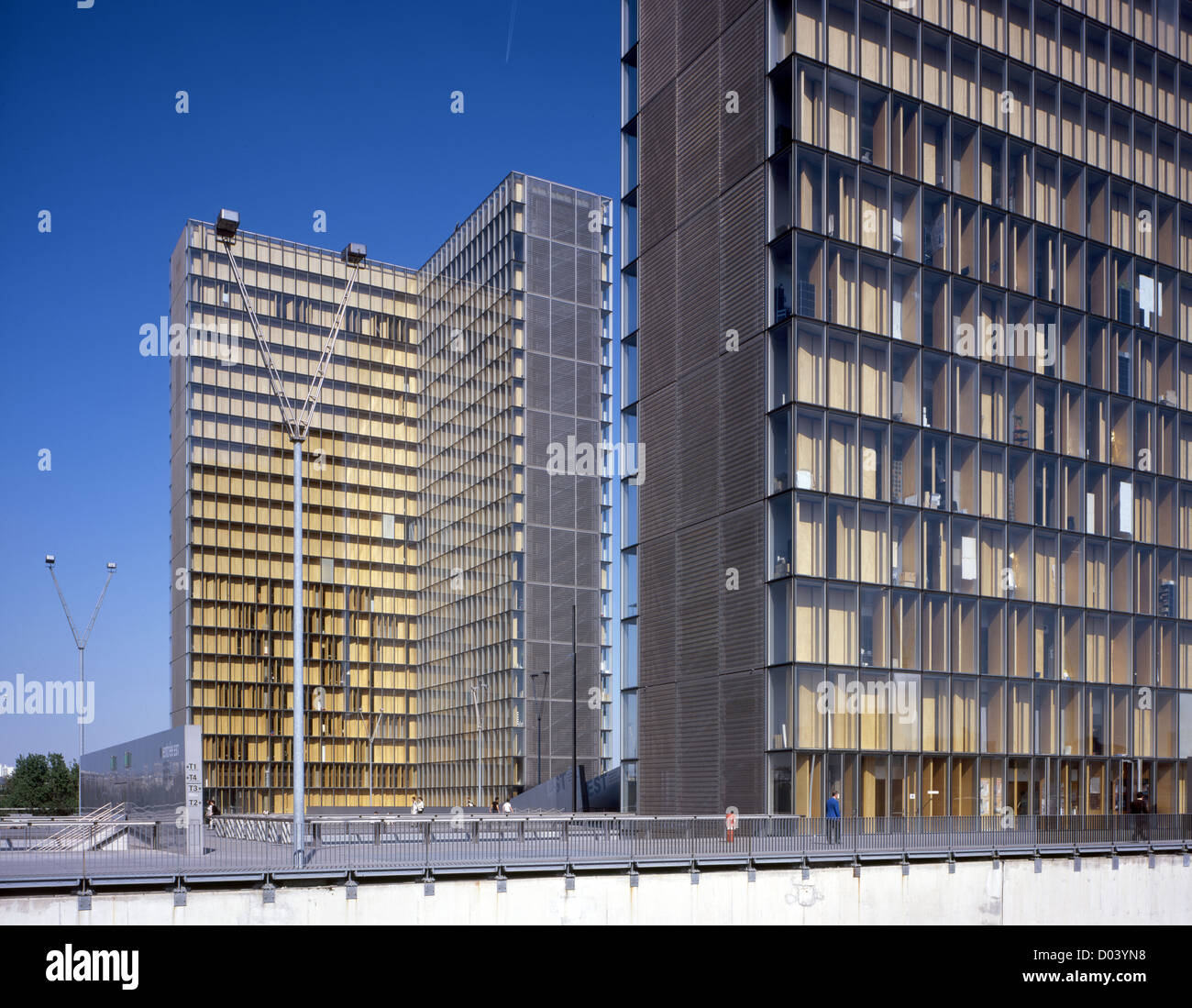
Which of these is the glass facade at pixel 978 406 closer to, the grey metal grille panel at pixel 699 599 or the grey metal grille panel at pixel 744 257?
the grey metal grille panel at pixel 744 257

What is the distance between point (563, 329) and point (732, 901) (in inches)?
3076

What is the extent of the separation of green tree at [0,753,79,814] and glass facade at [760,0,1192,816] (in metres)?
134

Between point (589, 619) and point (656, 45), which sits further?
point (589, 619)

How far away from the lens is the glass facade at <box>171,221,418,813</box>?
106 metres

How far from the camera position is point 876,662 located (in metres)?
44.5

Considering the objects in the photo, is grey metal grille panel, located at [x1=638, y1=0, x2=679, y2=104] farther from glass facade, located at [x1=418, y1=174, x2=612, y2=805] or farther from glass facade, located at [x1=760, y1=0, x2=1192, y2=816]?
glass facade, located at [x1=418, y1=174, x2=612, y2=805]

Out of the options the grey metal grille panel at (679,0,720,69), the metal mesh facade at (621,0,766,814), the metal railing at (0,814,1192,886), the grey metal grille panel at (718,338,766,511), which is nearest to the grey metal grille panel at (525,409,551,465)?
the metal mesh facade at (621,0,766,814)

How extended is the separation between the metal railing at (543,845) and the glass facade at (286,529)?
2818 inches

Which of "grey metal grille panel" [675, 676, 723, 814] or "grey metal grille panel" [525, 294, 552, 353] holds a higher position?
"grey metal grille panel" [525, 294, 552, 353]

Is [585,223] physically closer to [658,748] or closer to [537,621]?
[537,621]

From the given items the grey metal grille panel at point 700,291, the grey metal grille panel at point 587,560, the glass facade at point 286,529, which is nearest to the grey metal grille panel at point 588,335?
the grey metal grille panel at point 587,560

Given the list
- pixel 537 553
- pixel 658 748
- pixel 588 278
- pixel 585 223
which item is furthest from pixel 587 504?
pixel 658 748

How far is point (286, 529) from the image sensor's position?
110812mm
